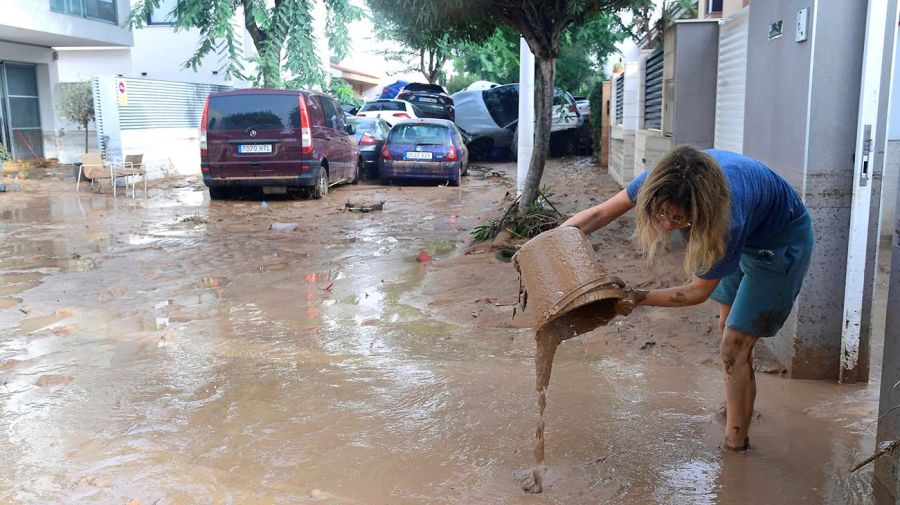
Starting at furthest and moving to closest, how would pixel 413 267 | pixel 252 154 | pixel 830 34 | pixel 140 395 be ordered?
pixel 252 154 → pixel 413 267 → pixel 140 395 → pixel 830 34

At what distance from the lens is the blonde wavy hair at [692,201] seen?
9.16 ft

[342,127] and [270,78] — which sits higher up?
[270,78]

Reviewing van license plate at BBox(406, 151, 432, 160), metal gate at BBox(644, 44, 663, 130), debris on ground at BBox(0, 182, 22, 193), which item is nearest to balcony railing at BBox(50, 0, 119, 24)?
debris on ground at BBox(0, 182, 22, 193)

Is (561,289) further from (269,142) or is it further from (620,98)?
(620,98)

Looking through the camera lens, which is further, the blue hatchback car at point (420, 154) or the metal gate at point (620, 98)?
the blue hatchback car at point (420, 154)

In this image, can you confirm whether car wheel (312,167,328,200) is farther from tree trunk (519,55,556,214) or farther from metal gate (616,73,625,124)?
tree trunk (519,55,556,214)

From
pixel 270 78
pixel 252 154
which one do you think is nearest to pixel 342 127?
pixel 252 154

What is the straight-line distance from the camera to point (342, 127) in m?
14.8

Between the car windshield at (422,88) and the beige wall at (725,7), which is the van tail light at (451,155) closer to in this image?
the beige wall at (725,7)

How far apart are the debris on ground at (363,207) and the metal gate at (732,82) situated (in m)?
5.84

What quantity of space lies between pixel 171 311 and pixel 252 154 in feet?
22.0

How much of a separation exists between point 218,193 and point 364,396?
9955 mm

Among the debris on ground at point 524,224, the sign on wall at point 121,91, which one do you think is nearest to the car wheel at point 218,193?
the sign on wall at point 121,91

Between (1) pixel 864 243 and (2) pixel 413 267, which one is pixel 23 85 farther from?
(1) pixel 864 243
